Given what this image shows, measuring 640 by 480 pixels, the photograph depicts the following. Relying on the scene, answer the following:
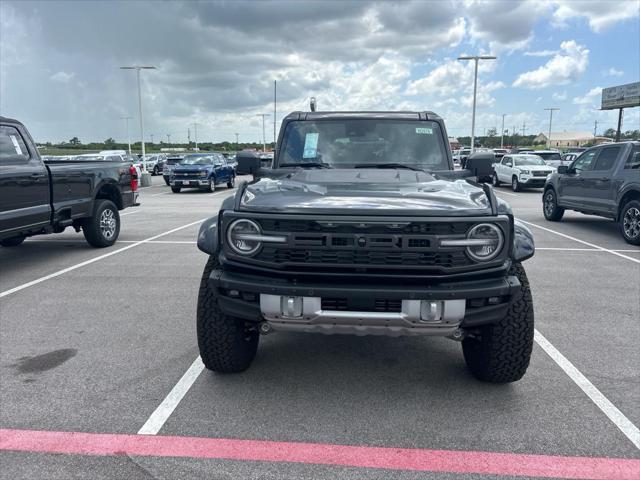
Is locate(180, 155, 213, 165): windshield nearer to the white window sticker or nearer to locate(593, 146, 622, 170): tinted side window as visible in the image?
the white window sticker

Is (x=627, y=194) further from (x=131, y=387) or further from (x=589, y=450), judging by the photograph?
(x=131, y=387)

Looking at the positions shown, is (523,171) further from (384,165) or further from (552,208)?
(384,165)

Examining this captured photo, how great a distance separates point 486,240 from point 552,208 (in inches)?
431

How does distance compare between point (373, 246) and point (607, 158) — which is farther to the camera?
point (607, 158)

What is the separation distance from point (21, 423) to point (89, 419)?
394 mm

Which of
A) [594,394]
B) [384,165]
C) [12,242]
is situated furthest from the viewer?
[12,242]

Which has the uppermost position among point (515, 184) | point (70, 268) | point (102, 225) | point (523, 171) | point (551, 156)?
point (551, 156)

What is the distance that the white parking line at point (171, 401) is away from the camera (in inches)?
126

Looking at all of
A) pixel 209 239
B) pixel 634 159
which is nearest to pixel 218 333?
pixel 209 239

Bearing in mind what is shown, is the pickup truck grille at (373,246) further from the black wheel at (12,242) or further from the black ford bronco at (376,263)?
the black wheel at (12,242)

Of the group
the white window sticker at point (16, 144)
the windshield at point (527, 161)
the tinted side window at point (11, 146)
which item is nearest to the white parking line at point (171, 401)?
the tinted side window at point (11, 146)

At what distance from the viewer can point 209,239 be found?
11.5 ft

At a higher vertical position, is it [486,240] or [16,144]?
[16,144]

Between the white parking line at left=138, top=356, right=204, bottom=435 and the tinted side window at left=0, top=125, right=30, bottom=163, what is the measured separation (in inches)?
179
